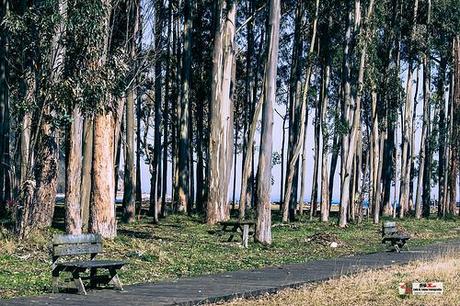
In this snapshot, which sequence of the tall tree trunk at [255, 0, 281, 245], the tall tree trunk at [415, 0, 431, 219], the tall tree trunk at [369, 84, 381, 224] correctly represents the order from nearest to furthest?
1. the tall tree trunk at [255, 0, 281, 245]
2. the tall tree trunk at [369, 84, 381, 224]
3. the tall tree trunk at [415, 0, 431, 219]

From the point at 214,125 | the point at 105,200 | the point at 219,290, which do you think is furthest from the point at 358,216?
the point at 219,290

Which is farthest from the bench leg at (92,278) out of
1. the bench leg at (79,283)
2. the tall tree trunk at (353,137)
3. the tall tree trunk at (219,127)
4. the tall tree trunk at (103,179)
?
the tall tree trunk at (353,137)

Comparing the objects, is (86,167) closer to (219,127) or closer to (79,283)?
(219,127)

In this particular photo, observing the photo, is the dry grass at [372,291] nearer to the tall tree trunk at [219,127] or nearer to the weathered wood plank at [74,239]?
the weathered wood plank at [74,239]

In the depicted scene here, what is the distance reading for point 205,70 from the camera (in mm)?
46156

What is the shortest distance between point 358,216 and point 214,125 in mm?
11344

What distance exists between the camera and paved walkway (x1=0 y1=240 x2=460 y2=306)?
11.1m

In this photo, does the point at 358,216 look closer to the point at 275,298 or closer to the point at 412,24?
the point at 412,24

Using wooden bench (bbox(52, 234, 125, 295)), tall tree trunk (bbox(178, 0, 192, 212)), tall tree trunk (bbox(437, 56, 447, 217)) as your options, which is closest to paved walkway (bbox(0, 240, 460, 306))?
wooden bench (bbox(52, 234, 125, 295))

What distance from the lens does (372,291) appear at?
42.3ft

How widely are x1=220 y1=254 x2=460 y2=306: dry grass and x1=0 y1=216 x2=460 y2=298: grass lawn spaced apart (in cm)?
281

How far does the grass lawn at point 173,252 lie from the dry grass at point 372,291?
2.81 m

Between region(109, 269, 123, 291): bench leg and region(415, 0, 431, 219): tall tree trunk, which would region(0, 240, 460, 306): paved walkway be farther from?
region(415, 0, 431, 219): tall tree trunk

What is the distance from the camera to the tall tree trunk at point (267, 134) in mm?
21312
